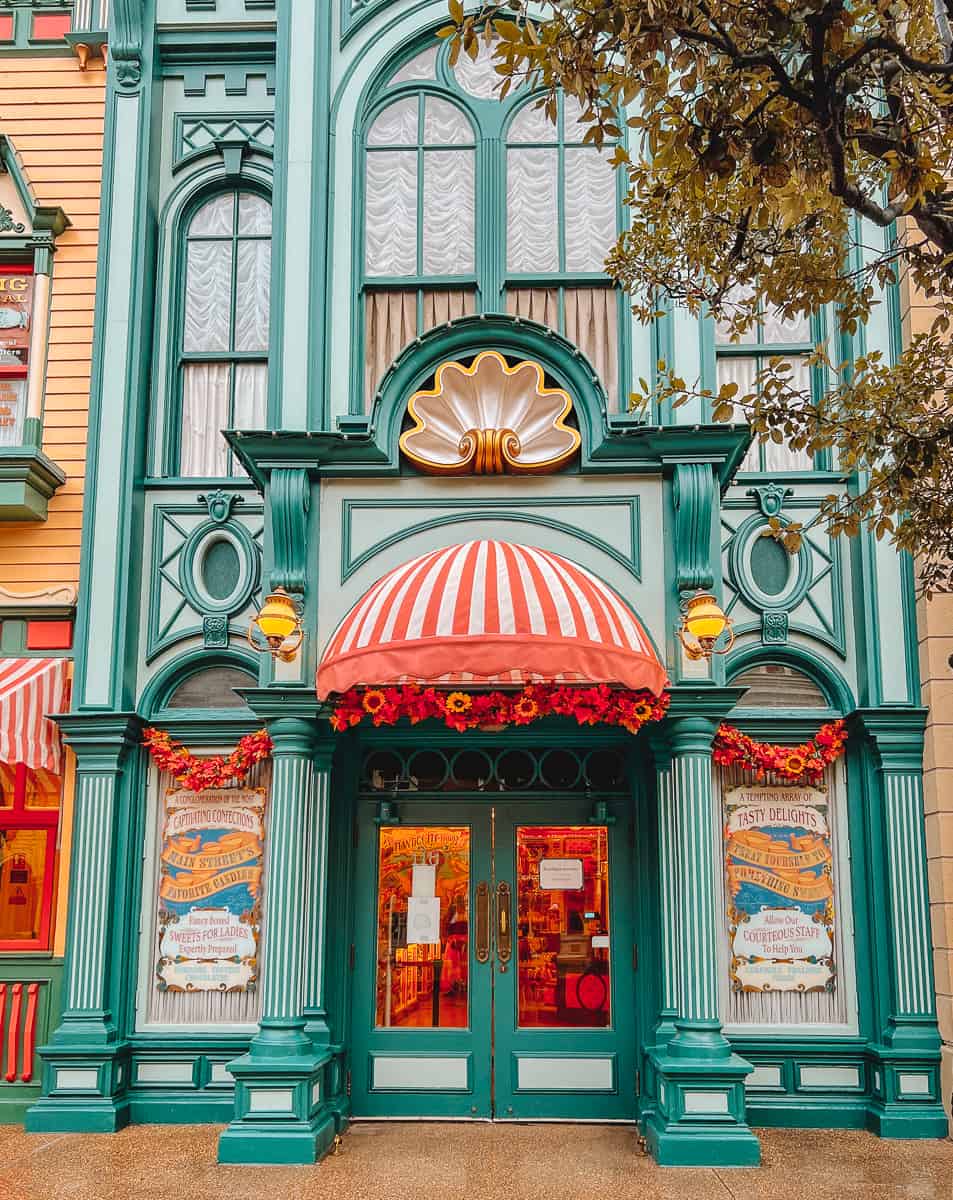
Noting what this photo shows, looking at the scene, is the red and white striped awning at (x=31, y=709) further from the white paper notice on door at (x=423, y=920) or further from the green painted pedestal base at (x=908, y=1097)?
the green painted pedestal base at (x=908, y=1097)

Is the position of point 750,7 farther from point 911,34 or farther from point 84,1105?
point 84,1105

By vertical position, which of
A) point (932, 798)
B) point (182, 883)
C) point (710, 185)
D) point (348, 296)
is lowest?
point (182, 883)

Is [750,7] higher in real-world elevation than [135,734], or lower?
higher

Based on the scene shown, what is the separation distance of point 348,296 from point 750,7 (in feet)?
16.7

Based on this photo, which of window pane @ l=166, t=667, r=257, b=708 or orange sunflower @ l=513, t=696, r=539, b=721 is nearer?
orange sunflower @ l=513, t=696, r=539, b=721

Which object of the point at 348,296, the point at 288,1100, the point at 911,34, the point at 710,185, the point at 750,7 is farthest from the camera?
the point at 348,296

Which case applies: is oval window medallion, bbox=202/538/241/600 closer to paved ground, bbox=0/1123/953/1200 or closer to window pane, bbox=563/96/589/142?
paved ground, bbox=0/1123/953/1200

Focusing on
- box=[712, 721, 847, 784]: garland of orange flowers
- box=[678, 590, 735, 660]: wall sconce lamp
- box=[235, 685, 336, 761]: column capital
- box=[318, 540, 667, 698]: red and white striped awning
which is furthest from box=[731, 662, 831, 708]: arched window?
box=[235, 685, 336, 761]: column capital

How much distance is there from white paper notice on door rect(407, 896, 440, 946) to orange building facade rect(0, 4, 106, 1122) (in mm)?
3053

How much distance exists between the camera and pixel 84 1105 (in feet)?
32.6

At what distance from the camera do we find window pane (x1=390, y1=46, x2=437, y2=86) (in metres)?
11.2

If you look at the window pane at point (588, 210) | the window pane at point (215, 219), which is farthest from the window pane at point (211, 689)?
the window pane at point (588, 210)

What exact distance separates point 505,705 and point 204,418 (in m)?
4.40

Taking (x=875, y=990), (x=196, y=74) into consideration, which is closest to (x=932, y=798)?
(x=875, y=990)
